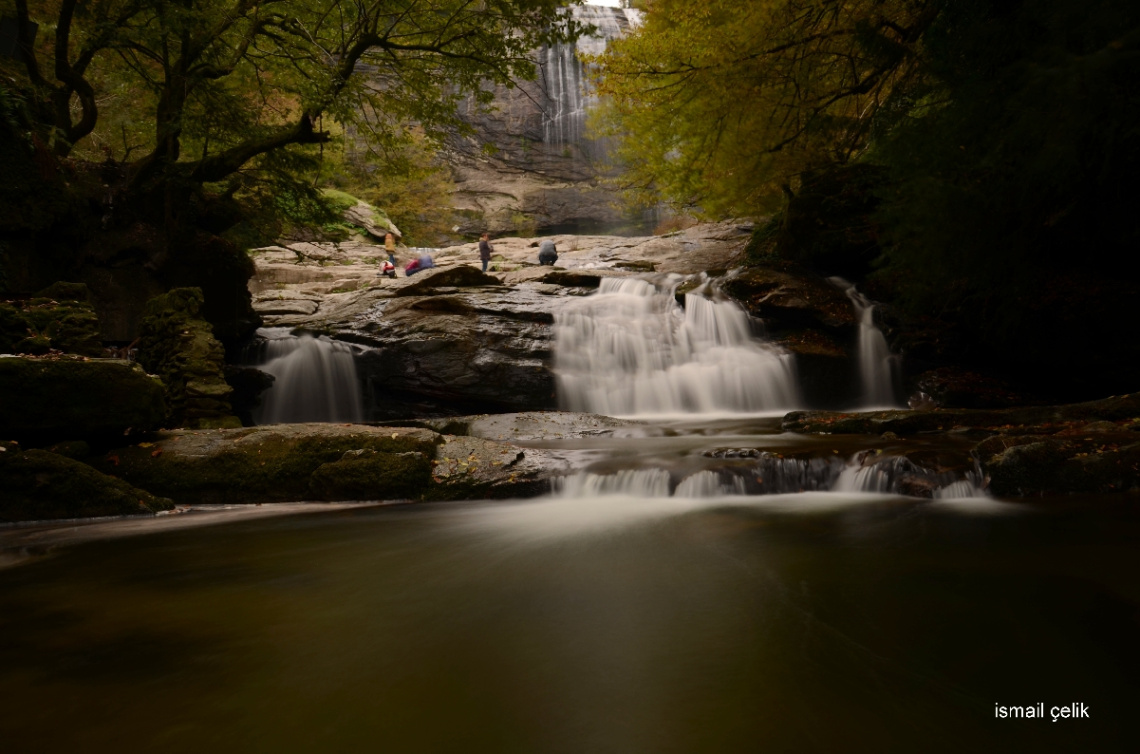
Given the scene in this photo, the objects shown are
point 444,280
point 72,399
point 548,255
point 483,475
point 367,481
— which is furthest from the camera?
point 548,255

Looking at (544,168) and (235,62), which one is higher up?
(544,168)

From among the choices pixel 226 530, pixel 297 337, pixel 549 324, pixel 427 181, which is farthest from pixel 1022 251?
pixel 427 181

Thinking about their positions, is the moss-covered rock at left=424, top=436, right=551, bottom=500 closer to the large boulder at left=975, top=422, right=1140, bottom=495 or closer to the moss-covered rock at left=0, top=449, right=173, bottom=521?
the moss-covered rock at left=0, top=449, right=173, bottom=521

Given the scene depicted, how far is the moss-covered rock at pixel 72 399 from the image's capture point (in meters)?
4.96

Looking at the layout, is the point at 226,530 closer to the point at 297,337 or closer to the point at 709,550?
the point at 709,550

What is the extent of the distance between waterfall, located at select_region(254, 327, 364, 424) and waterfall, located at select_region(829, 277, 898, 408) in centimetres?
935

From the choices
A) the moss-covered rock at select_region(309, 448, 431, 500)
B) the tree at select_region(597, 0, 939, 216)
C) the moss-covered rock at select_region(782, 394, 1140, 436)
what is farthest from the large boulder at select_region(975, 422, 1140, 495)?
the moss-covered rock at select_region(309, 448, 431, 500)

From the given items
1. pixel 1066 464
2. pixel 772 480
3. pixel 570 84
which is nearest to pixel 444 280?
pixel 772 480

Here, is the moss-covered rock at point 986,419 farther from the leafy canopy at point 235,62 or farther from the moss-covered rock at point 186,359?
the moss-covered rock at point 186,359

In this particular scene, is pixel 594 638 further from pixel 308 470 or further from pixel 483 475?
pixel 308 470

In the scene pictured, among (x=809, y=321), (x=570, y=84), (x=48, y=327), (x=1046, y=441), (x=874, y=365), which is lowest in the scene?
(x=1046, y=441)

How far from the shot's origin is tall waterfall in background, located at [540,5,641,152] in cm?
3584

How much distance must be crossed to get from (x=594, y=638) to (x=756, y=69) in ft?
26.4

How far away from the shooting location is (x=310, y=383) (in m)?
11.0
